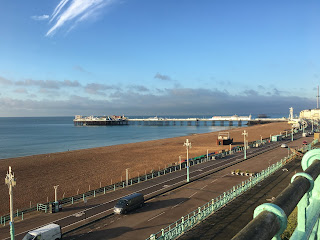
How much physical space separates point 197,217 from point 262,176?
631 inches

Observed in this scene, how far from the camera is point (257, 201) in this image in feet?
79.3

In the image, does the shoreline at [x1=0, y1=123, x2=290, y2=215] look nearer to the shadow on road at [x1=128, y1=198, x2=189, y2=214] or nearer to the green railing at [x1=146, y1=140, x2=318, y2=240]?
the shadow on road at [x1=128, y1=198, x2=189, y2=214]

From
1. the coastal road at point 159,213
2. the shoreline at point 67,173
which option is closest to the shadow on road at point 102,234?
the coastal road at point 159,213

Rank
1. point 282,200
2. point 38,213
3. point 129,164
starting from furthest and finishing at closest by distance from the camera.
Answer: point 129,164
point 38,213
point 282,200

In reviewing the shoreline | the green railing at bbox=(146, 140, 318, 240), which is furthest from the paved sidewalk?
the shoreline

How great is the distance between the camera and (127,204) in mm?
25141

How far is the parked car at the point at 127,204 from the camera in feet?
81.7

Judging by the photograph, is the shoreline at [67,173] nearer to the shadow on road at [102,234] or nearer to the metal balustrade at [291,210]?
the shadow on road at [102,234]

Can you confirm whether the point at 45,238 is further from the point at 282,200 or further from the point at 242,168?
the point at 242,168

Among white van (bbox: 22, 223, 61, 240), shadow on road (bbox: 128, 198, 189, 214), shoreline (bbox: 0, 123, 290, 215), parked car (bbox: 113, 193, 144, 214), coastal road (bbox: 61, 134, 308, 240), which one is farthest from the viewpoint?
shoreline (bbox: 0, 123, 290, 215)

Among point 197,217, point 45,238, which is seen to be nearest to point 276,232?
point 197,217

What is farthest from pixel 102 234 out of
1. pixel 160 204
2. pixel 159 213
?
pixel 160 204

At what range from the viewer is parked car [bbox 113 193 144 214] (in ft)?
81.7

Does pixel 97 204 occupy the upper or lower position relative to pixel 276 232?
lower
